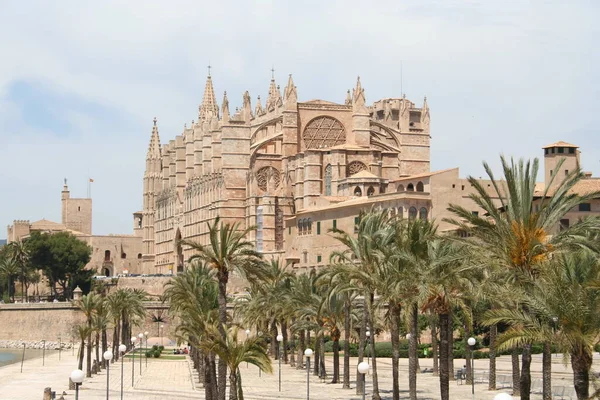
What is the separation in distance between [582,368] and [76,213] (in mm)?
123427

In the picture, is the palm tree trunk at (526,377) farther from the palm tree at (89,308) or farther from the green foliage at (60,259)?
the green foliage at (60,259)

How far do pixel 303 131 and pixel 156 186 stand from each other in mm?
34343

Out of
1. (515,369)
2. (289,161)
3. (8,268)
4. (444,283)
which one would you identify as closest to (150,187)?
(8,268)

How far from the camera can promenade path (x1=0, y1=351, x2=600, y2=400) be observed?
39312 millimetres

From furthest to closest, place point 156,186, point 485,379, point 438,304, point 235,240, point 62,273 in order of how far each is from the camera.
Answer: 1. point 156,186
2. point 62,273
3. point 485,379
4. point 235,240
5. point 438,304

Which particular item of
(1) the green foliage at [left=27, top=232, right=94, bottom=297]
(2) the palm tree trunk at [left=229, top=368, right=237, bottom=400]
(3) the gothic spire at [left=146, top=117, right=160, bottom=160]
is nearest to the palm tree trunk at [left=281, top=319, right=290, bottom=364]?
(2) the palm tree trunk at [left=229, top=368, right=237, bottom=400]

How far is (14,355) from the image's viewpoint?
78.6 meters

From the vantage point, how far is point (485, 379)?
4378 cm

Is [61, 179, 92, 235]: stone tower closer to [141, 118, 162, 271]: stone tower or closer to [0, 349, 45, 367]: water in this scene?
[141, 118, 162, 271]: stone tower

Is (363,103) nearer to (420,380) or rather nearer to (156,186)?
(156,186)

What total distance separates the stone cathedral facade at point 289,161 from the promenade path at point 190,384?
23.3m

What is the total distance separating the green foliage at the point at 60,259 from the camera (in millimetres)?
98062

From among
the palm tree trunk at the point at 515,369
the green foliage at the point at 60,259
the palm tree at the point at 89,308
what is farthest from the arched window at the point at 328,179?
the palm tree trunk at the point at 515,369

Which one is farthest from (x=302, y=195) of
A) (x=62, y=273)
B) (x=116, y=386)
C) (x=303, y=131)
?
(x=116, y=386)
